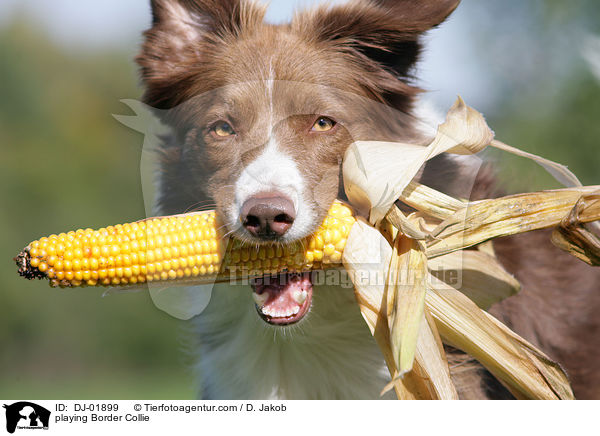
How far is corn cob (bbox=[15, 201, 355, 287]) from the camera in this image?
248 centimetres

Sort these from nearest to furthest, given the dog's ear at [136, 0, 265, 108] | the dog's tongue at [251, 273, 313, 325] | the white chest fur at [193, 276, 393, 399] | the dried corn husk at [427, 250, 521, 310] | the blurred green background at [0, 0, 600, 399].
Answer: the dog's tongue at [251, 273, 313, 325]
the dried corn husk at [427, 250, 521, 310]
the white chest fur at [193, 276, 393, 399]
the dog's ear at [136, 0, 265, 108]
the blurred green background at [0, 0, 600, 399]

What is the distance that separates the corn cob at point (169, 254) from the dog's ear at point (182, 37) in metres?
1.26

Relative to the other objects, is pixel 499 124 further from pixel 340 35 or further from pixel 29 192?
pixel 29 192

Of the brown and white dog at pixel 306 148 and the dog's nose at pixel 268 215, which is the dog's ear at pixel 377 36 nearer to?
the brown and white dog at pixel 306 148

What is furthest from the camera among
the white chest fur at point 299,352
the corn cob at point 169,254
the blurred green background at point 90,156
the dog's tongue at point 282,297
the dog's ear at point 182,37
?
the blurred green background at point 90,156

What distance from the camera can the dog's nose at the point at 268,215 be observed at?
2600 millimetres

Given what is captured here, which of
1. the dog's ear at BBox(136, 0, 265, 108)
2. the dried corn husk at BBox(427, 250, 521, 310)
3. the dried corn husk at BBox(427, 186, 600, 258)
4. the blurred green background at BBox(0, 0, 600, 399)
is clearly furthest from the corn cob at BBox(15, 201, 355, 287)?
the blurred green background at BBox(0, 0, 600, 399)

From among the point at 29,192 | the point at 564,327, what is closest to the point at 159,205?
the point at 564,327

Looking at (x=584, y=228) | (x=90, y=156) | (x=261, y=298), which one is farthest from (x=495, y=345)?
(x=90, y=156)

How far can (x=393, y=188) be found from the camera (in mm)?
2617
